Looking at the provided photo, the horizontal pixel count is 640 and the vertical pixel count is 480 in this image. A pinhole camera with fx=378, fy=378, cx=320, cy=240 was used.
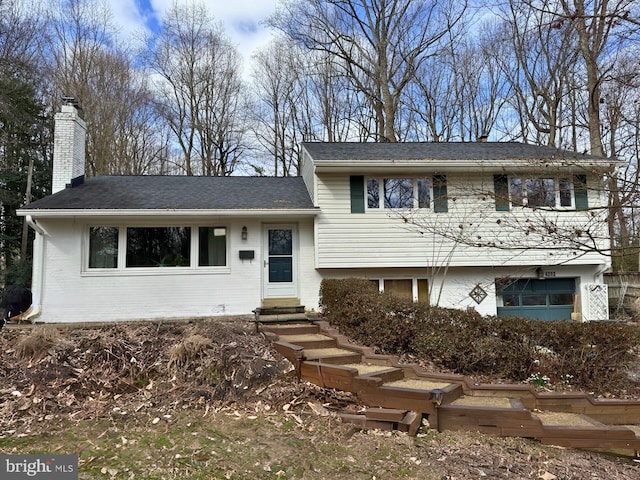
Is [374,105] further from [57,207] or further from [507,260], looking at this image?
[57,207]

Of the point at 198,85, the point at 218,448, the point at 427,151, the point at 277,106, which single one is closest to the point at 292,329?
the point at 218,448

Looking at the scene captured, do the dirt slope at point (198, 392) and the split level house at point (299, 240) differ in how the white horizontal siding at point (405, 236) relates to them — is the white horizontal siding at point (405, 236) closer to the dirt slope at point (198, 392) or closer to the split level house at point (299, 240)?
the split level house at point (299, 240)

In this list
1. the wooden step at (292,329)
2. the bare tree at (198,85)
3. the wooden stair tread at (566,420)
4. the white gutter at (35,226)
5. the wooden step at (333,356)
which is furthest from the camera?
the bare tree at (198,85)

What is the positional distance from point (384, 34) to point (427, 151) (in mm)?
11454

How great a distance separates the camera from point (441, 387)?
14.1ft

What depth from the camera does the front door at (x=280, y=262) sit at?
9148 mm

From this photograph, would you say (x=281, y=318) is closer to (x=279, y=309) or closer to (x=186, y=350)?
(x=279, y=309)

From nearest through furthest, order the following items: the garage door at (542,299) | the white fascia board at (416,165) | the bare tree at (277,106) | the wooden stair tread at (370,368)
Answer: the wooden stair tread at (370,368) < the white fascia board at (416,165) < the garage door at (542,299) < the bare tree at (277,106)

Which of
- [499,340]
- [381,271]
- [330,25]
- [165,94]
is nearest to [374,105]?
[330,25]

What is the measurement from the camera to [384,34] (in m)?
19.0

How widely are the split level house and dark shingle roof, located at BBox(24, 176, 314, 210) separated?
0.05 metres

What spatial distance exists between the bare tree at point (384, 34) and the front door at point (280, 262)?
37.5 feet

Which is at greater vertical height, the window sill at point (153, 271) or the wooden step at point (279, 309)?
the window sill at point (153, 271)

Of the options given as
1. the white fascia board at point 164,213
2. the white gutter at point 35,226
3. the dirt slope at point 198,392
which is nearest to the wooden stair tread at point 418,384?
the dirt slope at point 198,392
